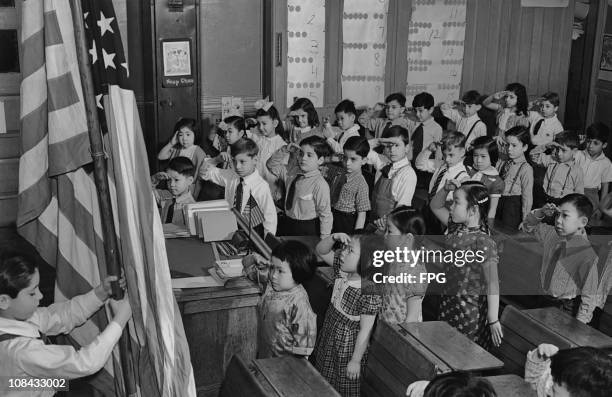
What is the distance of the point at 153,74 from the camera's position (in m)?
9.29

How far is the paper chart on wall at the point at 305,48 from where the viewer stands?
10172 mm

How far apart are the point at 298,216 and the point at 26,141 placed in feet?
11.1

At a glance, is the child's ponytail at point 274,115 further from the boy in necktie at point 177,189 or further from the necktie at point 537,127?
the necktie at point 537,127

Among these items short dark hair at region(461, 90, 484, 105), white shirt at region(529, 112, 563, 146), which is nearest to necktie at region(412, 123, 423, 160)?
short dark hair at region(461, 90, 484, 105)

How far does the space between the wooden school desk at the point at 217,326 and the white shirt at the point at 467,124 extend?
18.0 ft

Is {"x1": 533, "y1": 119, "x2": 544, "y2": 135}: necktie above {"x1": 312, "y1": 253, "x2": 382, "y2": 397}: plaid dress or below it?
above

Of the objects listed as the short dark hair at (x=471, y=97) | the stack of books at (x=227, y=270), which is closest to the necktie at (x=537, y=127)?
the short dark hair at (x=471, y=97)

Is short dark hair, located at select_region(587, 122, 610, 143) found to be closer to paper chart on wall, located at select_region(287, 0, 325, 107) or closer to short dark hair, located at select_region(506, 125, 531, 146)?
short dark hair, located at select_region(506, 125, 531, 146)

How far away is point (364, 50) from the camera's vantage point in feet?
35.1

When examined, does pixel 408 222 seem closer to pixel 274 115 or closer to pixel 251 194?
pixel 251 194

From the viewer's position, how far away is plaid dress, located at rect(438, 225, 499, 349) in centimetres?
518

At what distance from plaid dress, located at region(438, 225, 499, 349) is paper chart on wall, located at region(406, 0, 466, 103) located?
607cm

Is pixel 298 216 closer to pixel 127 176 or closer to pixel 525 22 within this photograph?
pixel 127 176

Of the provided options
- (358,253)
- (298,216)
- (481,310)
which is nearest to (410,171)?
(298,216)
